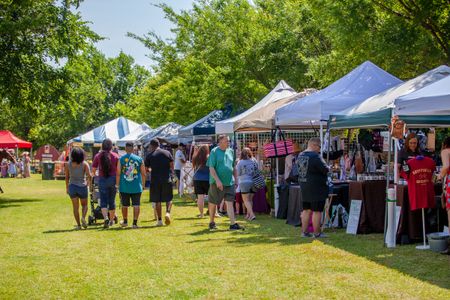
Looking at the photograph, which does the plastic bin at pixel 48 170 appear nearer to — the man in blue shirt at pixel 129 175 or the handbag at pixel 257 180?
the handbag at pixel 257 180

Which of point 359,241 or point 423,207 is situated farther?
point 359,241

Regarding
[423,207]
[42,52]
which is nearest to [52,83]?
[42,52]

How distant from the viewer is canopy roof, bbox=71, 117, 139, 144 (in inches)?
1364

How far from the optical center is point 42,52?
2652 cm

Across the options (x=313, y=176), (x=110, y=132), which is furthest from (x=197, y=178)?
(x=110, y=132)

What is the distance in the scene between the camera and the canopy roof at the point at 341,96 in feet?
46.7

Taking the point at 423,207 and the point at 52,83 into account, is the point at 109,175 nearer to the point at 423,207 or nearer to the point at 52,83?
the point at 423,207

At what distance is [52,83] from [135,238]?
51.0ft

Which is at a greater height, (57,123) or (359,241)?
(57,123)

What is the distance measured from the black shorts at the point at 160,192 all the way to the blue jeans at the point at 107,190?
800 millimetres

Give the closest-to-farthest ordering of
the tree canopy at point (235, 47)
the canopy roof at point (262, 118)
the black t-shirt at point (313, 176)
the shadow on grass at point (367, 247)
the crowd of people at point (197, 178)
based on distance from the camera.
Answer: the shadow on grass at point (367, 247) < the black t-shirt at point (313, 176) < the crowd of people at point (197, 178) < the canopy roof at point (262, 118) < the tree canopy at point (235, 47)

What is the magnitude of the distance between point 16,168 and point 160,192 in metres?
37.7

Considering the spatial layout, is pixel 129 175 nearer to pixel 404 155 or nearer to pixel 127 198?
pixel 127 198

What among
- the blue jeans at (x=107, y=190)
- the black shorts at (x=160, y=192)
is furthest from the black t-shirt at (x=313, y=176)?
the blue jeans at (x=107, y=190)
